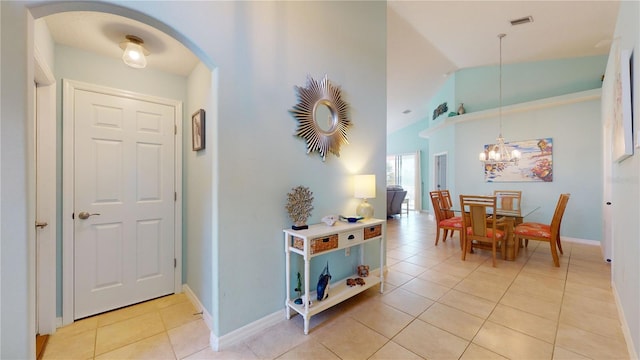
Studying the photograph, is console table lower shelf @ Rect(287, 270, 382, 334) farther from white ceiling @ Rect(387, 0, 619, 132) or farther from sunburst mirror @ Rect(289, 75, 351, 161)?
white ceiling @ Rect(387, 0, 619, 132)

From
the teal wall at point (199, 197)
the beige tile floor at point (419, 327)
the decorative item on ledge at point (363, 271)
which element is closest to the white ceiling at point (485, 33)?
the teal wall at point (199, 197)

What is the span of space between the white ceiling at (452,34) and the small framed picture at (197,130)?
1.76ft

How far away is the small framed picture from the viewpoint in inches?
89.5

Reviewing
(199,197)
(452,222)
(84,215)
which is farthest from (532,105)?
(84,215)

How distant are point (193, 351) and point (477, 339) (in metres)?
2.10

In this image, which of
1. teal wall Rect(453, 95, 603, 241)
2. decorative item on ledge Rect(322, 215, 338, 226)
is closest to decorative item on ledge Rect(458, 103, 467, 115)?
teal wall Rect(453, 95, 603, 241)

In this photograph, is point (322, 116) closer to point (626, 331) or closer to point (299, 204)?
point (299, 204)

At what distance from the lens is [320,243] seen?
2.06 meters

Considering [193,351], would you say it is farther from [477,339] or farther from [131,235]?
[477,339]

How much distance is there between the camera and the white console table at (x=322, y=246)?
197 cm

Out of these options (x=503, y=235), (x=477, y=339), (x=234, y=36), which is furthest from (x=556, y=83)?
(x=234, y=36)

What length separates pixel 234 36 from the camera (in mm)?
1868

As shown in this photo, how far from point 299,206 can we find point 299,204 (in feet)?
0.06

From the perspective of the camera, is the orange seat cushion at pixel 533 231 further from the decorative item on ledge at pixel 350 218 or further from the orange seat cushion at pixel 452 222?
the decorative item on ledge at pixel 350 218
